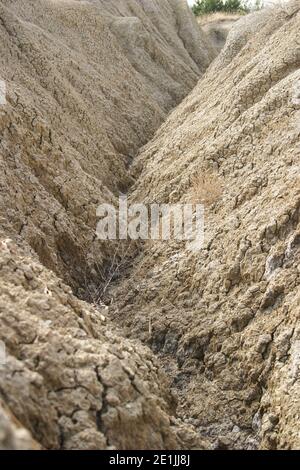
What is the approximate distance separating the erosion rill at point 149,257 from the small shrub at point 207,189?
27mm

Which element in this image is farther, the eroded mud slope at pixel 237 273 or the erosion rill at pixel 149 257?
the eroded mud slope at pixel 237 273

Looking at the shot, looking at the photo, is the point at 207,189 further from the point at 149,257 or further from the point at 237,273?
the point at 237,273

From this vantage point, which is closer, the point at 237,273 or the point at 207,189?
the point at 237,273

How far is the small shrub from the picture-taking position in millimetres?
7402

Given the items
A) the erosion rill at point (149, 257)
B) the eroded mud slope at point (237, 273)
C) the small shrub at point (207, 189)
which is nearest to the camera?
the erosion rill at point (149, 257)

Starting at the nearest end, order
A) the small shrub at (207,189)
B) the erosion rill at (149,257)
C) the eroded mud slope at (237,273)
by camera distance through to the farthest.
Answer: the erosion rill at (149,257), the eroded mud slope at (237,273), the small shrub at (207,189)

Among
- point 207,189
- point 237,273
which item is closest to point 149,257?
point 207,189

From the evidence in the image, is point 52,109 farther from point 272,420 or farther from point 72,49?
point 272,420

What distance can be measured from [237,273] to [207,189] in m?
1.70

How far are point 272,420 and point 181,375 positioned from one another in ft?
3.64

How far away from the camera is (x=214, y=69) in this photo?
1205 cm

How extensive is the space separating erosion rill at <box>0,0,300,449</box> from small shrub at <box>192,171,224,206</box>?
0.03 meters

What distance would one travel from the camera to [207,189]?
296 inches

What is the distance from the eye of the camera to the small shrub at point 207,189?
291 inches
